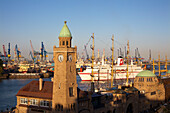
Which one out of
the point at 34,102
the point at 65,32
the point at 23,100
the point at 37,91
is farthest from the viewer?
the point at 23,100

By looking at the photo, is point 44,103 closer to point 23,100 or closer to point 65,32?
point 23,100

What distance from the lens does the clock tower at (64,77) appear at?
130 feet

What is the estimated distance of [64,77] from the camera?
39844 millimetres

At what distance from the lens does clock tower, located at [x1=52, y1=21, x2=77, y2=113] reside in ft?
130

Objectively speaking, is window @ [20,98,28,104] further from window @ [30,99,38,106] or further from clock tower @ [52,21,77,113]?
clock tower @ [52,21,77,113]

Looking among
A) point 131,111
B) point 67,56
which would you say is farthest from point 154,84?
point 67,56

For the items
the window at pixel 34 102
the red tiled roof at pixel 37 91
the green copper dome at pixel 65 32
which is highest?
the green copper dome at pixel 65 32

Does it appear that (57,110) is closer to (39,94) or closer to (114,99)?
(39,94)

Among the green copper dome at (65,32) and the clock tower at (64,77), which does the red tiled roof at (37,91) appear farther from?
the green copper dome at (65,32)

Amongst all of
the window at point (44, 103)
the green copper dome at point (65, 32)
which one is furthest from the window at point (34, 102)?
the green copper dome at point (65, 32)

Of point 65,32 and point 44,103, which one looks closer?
point 65,32

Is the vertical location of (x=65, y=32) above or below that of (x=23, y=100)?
above

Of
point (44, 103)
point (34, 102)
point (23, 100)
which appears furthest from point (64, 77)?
point (23, 100)

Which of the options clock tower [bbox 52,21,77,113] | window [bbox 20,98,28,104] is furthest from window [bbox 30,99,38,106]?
clock tower [bbox 52,21,77,113]
